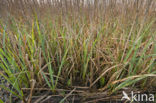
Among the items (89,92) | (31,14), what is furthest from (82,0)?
(89,92)

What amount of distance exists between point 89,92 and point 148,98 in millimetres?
357

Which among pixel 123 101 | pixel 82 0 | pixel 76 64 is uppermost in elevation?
pixel 82 0

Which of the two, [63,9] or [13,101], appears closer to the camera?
[13,101]

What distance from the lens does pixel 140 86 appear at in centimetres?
77

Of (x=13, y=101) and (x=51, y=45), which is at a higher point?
(x=51, y=45)

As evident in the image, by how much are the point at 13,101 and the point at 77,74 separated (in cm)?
47

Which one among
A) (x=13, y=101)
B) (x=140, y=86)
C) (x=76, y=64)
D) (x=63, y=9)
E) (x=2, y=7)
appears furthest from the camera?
(x=2, y=7)

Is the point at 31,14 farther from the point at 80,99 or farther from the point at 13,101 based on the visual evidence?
the point at 80,99

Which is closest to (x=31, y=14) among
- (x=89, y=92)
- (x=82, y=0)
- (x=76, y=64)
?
(x=82, y=0)

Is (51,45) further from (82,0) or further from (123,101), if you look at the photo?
(123,101)

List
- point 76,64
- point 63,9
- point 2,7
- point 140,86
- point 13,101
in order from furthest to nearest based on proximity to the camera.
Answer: point 2,7
point 63,9
point 76,64
point 140,86
point 13,101

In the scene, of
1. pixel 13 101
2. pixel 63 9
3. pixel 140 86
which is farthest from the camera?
pixel 63 9

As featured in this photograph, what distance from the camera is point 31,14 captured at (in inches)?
43.7

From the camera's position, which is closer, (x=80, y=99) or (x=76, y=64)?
(x=80, y=99)
